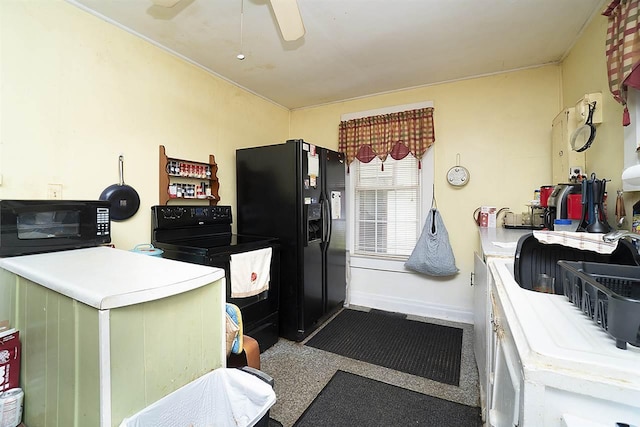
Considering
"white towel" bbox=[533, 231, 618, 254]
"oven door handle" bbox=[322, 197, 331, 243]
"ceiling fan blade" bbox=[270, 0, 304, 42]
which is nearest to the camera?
"white towel" bbox=[533, 231, 618, 254]

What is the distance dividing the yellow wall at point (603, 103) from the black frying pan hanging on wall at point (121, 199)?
122 inches

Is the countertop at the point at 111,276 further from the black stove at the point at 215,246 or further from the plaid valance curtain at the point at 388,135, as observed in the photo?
the plaid valance curtain at the point at 388,135

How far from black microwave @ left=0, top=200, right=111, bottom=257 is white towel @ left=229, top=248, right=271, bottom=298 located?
31.8 inches

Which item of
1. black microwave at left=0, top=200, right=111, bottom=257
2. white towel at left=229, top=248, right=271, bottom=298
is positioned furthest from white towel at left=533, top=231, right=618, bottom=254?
black microwave at left=0, top=200, right=111, bottom=257

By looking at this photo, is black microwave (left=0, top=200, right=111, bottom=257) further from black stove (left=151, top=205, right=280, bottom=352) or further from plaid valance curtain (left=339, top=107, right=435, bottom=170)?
plaid valance curtain (left=339, top=107, right=435, bottom=170)

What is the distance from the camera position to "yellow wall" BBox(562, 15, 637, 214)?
161 centimetres

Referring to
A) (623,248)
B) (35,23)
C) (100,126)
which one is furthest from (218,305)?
(35,23)

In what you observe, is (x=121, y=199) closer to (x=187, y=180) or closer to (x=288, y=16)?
(x=187, y=180)

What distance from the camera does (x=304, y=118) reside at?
3.77m

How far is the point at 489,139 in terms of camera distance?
282 centimetres

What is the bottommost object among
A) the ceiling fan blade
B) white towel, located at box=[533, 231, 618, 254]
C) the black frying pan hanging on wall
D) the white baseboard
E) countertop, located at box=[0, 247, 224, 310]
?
the white baseboard

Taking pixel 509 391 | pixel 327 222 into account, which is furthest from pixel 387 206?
pixel 509 391

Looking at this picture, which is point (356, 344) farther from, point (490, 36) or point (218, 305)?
point (490, 36)

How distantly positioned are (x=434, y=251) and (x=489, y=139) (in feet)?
4.17
